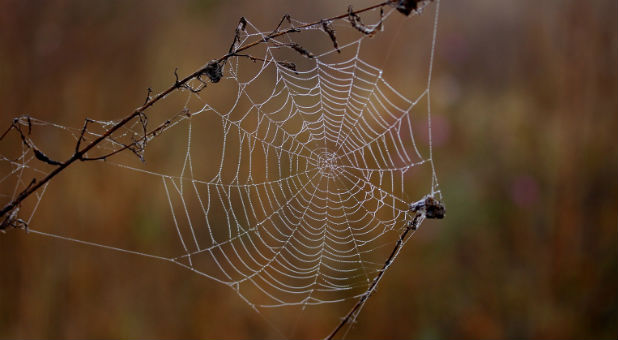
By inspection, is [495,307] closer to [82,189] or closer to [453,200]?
[453,200]

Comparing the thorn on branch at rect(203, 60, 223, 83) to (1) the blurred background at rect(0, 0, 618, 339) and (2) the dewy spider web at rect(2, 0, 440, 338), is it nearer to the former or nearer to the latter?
(2) the dewy spider web at rect(2, 0, 440, 338)

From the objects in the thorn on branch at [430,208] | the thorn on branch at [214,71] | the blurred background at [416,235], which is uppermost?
the blurred background at [416,235]

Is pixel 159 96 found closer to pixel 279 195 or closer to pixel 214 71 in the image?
pixel 214 71

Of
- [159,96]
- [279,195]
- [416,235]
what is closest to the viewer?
[159,96]

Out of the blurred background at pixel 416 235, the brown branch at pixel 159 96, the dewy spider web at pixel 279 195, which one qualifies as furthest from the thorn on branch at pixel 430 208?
the blurred background at pixel 416 235

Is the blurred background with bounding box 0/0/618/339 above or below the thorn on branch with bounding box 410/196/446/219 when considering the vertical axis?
above

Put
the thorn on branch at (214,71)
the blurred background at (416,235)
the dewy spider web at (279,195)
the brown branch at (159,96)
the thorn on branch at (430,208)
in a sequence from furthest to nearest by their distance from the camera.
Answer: the dewy spider web at (279,195)
the blurred background at (416,235)
the thorn on branch at (430,208)
the thorn on branch at (214,71)
the brown branch at (159,96)

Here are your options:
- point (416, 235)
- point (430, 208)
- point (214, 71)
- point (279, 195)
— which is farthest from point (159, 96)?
point (416, 235)

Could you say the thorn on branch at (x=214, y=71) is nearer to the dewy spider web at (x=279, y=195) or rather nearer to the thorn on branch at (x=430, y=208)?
the thorn on branch at (x=430, y=208)

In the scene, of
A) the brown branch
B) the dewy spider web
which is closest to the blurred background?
the dewy spider web
